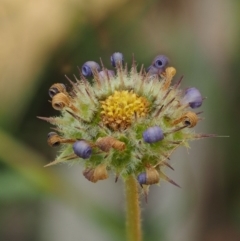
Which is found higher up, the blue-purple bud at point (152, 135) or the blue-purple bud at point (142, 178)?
the blue-purple bud at point (152, 135)

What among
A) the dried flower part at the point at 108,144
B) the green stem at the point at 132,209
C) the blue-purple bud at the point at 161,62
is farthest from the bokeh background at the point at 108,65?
the dried flower part at the point at 108,144

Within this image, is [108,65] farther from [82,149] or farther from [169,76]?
[82,149]

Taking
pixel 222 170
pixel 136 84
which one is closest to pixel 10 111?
pixel 222 170

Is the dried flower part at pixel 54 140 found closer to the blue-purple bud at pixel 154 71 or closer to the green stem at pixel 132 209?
the green stem at pixel 132 209

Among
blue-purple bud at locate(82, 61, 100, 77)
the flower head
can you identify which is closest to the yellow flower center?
the flower head

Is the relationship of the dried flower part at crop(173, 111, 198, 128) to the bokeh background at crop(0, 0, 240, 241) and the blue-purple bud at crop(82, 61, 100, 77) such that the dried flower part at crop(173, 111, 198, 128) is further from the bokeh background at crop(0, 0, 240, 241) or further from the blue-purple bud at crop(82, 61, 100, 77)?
the bokeh background at crop(0, 0, 240, 241)

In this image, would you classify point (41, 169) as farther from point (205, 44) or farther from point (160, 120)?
point (205, 44)

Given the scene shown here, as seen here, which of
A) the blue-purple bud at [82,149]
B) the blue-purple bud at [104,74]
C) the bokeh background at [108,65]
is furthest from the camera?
the bokeh background at [108,65]

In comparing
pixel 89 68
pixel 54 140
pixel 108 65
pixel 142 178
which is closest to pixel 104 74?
pixel 89 68
